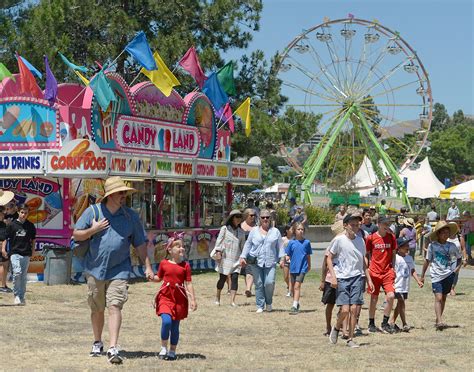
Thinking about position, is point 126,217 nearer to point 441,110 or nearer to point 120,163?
point 120,163

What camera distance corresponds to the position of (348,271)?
11086 mm

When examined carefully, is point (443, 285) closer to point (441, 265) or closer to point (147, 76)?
point (441, 265)

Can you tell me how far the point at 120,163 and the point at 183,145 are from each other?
167 inches

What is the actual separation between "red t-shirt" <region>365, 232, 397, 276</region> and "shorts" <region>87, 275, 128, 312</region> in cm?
434

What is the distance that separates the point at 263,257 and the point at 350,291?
3.58 meters

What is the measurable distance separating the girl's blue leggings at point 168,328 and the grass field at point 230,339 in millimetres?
241

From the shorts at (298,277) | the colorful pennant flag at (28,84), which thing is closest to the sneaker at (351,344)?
the shorts at (298,277)

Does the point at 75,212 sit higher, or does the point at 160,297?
the point at 75,212

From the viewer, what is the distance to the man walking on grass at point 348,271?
434 inches

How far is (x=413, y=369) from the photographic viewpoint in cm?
945

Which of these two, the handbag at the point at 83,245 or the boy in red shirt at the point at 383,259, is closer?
the handbag at the point at 83,245

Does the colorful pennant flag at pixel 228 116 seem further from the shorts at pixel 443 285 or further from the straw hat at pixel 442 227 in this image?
the shorts at pixel 443 285

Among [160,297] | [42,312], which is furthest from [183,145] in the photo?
[160,297]

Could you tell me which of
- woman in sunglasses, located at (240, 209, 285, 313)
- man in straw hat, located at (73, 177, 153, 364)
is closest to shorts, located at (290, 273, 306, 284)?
woman in sunglasses, located at (240, 209, 285, 313)
